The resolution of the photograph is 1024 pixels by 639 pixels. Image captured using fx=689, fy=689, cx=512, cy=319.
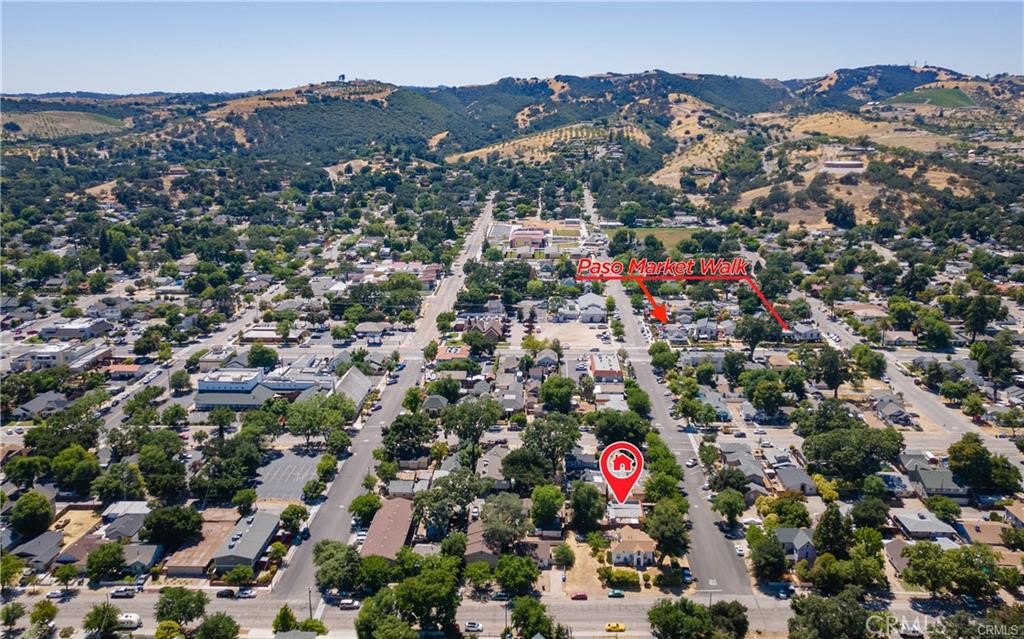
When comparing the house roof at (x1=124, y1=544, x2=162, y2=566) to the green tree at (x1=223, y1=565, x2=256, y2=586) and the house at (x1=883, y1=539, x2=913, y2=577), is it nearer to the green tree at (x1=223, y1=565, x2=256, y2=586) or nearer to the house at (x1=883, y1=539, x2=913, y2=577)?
the green tree at (x1=223, y1=565, x2=256, y2=586)

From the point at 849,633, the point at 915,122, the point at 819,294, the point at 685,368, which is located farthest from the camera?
the point at 915,122

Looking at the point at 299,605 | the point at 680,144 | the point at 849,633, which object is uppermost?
the point at 680,144

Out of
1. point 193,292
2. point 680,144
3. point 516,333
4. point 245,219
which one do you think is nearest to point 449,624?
point 516,333

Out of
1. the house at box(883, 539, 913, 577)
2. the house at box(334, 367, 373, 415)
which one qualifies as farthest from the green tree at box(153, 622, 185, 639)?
the house at box(883, 539, 913, 577)

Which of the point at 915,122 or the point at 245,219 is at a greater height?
the point at 915,122

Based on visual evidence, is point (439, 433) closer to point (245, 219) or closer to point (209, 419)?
point (209, 419)

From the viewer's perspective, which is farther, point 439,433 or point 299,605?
point 439,433
